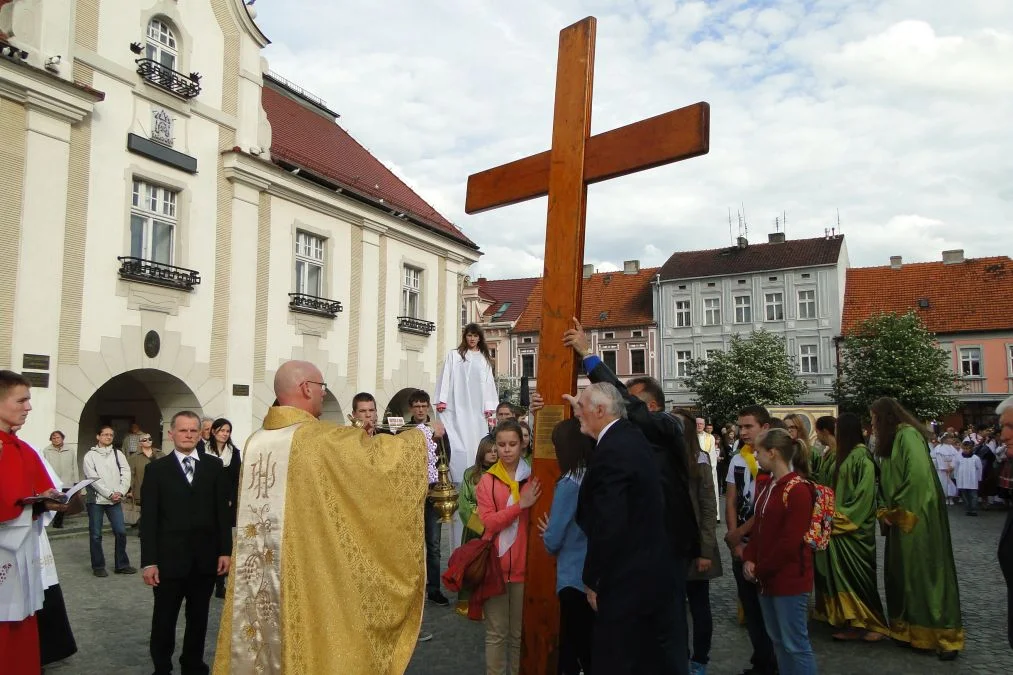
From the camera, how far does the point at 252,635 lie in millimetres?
4227

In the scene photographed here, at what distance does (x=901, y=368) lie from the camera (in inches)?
1390

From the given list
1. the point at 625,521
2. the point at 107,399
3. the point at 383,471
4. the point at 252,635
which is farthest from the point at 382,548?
the point at 107,399

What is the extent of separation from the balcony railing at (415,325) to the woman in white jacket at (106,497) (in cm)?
1158

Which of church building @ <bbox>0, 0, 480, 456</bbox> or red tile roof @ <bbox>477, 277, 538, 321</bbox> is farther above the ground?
red tile roof @ <bbox>477, 277, 538, 321</bbox>

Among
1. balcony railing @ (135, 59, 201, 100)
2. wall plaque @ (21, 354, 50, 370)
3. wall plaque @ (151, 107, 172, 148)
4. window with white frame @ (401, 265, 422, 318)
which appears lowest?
wall plaque @ (21, 354, 50, 370)

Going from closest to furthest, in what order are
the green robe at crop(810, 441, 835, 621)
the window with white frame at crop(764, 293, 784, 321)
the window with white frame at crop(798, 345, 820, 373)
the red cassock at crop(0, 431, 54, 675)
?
the red cassock at crop(0, 431, 54, 675) < the green robe at crop(810, 441, 835, 621) < the window with white frame at crop(798, 345, 820, 373) < the window with white frame at crop(764, 293, 784, 321)

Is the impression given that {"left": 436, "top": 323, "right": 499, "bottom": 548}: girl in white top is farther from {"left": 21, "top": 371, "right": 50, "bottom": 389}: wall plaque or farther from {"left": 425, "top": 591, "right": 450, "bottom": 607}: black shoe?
{"left": 21, "top": 371, "right": 50, "bottom": 389}: wall plaque

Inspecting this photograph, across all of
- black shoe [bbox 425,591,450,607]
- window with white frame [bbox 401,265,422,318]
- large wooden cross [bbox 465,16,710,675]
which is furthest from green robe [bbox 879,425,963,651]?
window with white frame [bbox 401,265,422,318]

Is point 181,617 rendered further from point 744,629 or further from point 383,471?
point 744,629

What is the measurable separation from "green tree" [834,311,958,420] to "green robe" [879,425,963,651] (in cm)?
3083

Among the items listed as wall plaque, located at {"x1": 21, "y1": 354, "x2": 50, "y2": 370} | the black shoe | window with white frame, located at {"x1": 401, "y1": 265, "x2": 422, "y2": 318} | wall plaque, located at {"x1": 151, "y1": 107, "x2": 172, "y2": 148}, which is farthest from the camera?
window with white frame, located at {"x1": 401, "y1": 265, "x2": 422, "y2": 318}

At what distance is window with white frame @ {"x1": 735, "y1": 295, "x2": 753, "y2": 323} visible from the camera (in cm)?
4597

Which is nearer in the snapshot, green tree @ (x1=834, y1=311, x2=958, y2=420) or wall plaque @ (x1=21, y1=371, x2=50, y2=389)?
wall plaque @ (x1=21, y1=371, x2=50, y2=389)

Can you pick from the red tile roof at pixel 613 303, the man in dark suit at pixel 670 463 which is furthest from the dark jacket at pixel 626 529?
the red tile roof at pixel 613 303
